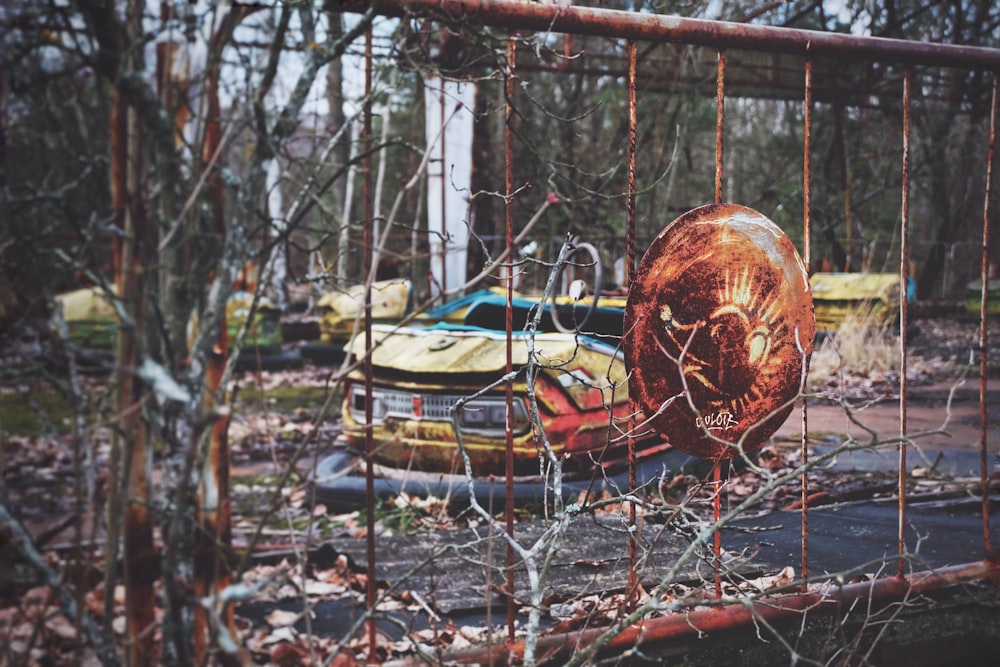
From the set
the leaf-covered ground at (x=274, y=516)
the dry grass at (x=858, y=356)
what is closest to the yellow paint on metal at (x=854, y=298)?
the dry grass at (x=858, y=356)

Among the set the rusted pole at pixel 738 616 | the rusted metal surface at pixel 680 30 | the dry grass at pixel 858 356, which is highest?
the rusted metal surface at pixel 680 30

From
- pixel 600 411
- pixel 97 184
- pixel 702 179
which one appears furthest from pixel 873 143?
pixel 97 184

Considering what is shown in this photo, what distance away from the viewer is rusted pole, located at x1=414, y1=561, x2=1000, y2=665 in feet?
6.47

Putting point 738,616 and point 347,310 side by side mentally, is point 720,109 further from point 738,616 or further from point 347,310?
point 347,310

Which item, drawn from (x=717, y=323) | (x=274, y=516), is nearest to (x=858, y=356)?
(x=274, y=516)

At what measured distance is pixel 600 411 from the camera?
430 cm

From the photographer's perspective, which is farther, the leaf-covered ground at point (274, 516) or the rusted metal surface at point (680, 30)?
the rusted metal surface at point (680, 30)

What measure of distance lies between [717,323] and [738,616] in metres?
0.78

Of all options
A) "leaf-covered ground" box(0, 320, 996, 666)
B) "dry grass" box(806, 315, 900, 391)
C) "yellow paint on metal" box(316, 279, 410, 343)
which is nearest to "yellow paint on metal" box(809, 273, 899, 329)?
"dry grass" box(806, 315, 900, 391)

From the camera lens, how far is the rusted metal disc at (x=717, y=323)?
2.33 meters

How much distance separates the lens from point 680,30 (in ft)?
7.24

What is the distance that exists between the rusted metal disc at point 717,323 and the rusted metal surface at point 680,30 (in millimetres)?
450

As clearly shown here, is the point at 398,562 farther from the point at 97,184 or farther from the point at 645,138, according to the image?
the point at 645,138

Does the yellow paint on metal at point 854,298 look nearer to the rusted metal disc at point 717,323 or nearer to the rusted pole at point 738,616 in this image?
the rusted pole at point 738,616
